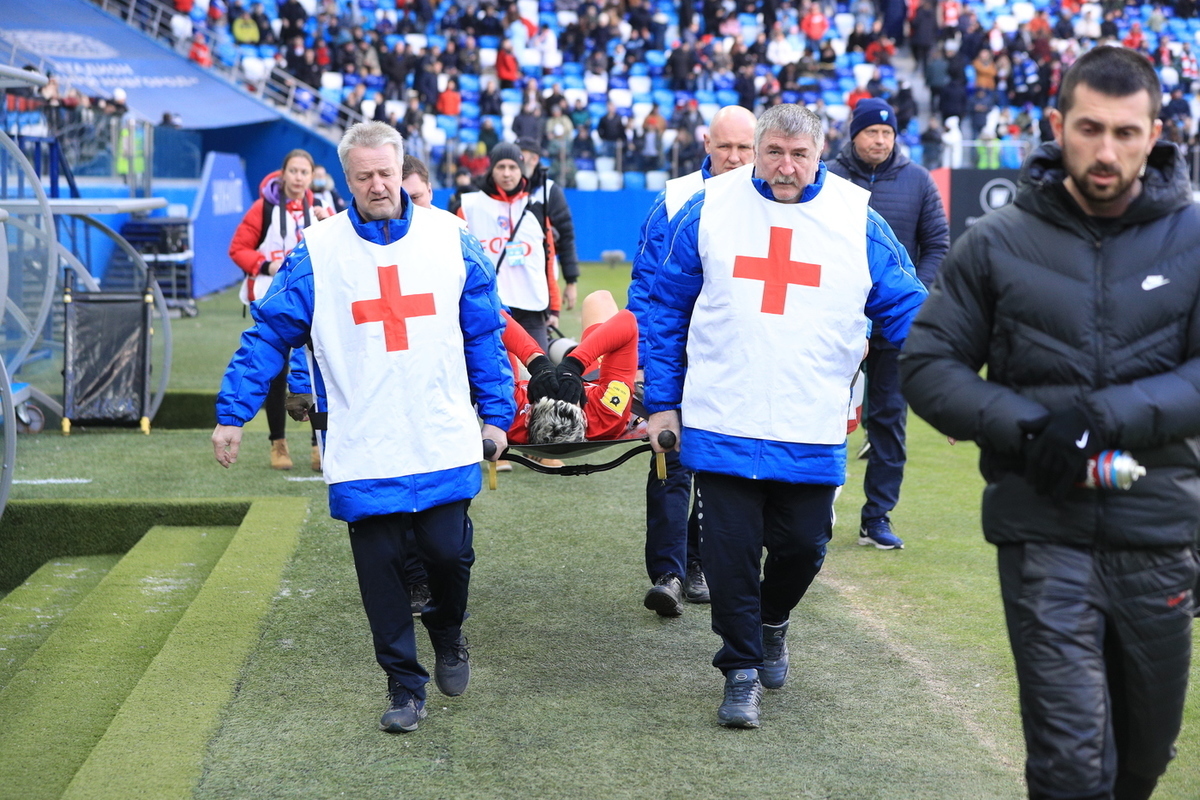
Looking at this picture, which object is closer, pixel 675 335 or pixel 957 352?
pixel 957 352

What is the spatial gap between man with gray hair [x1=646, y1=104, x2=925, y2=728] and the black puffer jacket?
1.08 m

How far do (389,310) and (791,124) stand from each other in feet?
4.04

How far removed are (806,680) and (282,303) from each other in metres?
2.01

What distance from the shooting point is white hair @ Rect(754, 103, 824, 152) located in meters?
3.64

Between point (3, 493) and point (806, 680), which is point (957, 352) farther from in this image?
point (3, 493)

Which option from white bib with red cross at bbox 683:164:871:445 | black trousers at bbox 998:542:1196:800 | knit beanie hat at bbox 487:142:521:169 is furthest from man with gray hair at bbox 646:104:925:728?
knit beanie hat at bbox 487:142:521:169

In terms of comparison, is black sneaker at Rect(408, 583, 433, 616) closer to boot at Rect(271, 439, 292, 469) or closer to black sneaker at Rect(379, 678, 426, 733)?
black sneaker at Rect(379, 678, 426, 733)

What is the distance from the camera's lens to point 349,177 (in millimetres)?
3615

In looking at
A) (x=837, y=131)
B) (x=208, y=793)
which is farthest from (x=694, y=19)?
(x=208, y=793)

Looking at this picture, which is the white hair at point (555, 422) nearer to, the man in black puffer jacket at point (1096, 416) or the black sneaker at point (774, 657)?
the black sneaker at point (774, 657)

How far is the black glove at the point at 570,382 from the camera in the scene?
521cm

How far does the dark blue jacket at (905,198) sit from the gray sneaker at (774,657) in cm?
234

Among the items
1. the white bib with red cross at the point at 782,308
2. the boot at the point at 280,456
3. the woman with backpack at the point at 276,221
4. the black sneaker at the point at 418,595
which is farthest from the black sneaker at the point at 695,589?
the boot at the point at 280,456

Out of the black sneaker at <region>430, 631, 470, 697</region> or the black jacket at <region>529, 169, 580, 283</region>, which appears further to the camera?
the black jacket at <region>529, 169, 580, 283</region>
